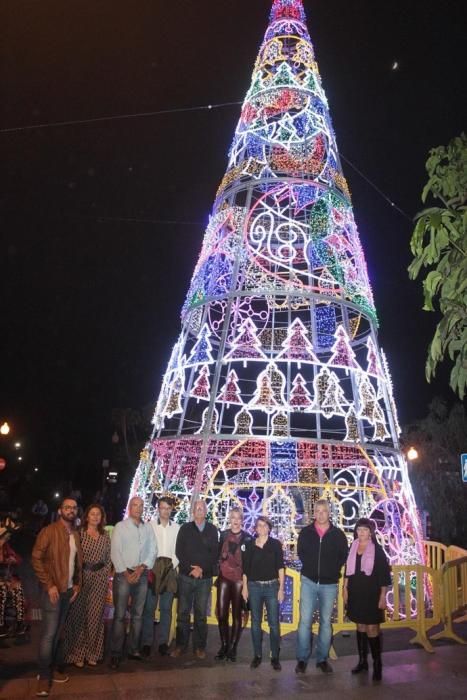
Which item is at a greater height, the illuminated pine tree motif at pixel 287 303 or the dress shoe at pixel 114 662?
the illuminated pine tree motif at pixel 287 303

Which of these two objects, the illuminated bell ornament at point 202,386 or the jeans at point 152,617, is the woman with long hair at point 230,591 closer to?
the jeans at point 152,617

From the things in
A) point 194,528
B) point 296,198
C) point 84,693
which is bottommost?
point 84,693

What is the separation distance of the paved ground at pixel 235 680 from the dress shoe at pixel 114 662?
6 centimetres

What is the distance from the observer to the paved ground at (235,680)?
520cm

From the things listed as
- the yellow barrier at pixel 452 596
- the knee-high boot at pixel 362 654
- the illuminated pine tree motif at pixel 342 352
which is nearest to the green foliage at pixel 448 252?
the knee-high boot at pixel 362 654

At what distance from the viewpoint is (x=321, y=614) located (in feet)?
20.0

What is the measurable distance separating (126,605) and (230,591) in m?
1.08

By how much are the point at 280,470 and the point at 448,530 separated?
13.2 meters

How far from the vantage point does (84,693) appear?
16.8 ft

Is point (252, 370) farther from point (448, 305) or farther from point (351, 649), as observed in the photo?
point (448, 305)

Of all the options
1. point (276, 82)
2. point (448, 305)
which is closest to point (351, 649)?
point (448, 305)

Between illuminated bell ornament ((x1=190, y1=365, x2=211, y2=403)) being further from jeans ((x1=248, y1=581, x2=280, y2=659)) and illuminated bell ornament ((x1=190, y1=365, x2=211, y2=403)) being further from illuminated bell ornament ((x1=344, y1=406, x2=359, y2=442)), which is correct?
jeans ((x1=248, y1=581, x2=280, y2=659))

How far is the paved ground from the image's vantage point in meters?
5.20

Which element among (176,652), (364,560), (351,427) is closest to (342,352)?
(351,427)
